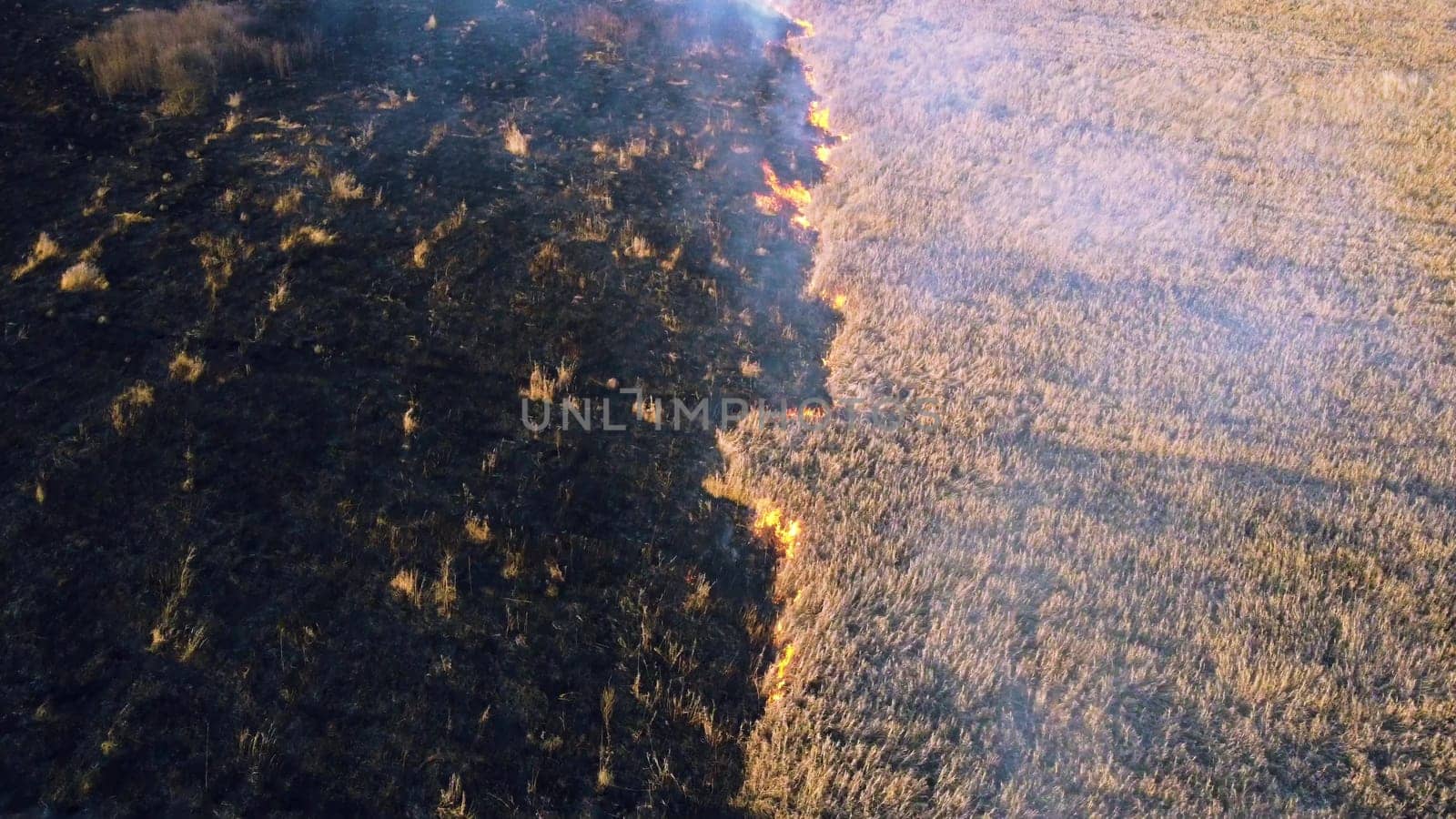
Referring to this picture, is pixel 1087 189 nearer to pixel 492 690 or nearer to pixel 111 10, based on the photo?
pixel 492 690

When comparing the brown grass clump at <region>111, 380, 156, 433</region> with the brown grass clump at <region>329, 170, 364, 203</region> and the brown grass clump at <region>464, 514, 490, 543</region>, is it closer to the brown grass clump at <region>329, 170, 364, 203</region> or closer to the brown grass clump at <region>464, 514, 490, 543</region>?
the brown grass clump at <region>464, 514, 490, 543</region>

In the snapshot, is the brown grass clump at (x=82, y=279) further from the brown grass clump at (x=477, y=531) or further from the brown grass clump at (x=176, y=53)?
the brown grass clump at (x=477, y=531)

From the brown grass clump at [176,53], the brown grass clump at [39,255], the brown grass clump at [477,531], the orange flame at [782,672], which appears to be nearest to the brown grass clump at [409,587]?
the brown grass clump at [477,531]

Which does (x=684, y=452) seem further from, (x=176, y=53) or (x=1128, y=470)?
(x=176, y=53)

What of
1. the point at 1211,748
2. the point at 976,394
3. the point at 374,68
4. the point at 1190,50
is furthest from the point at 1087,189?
the point at 374,68

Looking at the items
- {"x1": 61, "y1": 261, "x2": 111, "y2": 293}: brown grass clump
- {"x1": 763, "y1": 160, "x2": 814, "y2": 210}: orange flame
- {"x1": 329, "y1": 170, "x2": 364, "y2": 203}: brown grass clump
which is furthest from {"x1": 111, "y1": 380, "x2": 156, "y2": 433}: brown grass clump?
{"x1": 763, "y1": 160, "x2": 814, "y2": 210}: orange flame

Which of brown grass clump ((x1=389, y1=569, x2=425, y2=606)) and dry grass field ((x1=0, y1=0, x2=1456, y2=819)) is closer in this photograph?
dry grass field ((x1=0, y1=0, x2=1456, y2=819))
